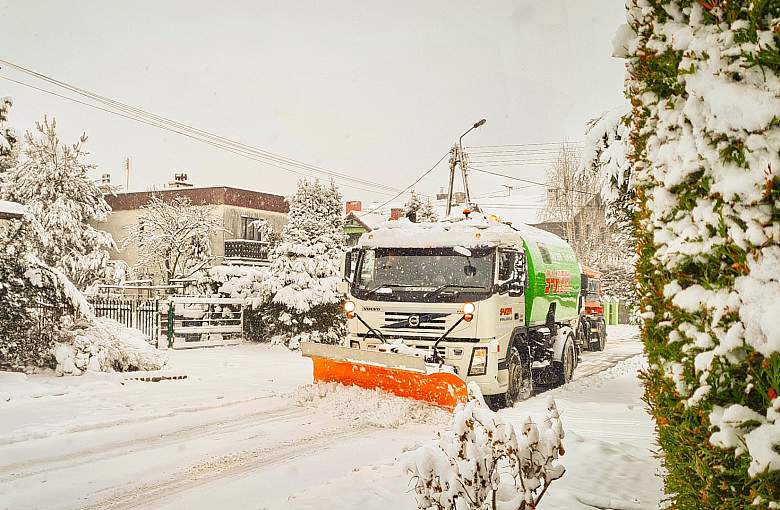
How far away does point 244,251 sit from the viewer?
3688 cm

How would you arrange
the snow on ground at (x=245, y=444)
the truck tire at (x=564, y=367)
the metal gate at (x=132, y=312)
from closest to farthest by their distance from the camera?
the snow on ground at (x=245, y=444) < the truck tire at (x=564, y=367) < the metal gate at (x=132, y=312)

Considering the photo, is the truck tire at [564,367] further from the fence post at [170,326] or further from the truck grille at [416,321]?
the fence post at [170,326]

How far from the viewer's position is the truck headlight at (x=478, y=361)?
9906 millimetres

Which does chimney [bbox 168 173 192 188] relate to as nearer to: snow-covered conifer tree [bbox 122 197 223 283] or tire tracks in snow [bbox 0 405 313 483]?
snow-covered conifer tree [bbox 122 197 223 283]

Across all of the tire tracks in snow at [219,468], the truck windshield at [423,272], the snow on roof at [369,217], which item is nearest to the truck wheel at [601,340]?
the truck windshield at [423,272]

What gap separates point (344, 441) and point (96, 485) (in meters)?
2.88

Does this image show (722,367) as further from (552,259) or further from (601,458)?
(552,259)

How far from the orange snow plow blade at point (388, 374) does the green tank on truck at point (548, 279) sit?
2.86 m

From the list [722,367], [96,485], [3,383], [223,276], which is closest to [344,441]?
[96,485]

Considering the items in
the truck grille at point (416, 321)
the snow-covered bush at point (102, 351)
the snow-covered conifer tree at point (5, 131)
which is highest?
the snow-covered conifer tree at point (5, 131)

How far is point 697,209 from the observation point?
2746 mm

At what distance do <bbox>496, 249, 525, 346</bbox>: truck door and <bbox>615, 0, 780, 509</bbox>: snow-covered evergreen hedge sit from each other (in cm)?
691

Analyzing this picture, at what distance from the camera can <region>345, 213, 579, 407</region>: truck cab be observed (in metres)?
9.96

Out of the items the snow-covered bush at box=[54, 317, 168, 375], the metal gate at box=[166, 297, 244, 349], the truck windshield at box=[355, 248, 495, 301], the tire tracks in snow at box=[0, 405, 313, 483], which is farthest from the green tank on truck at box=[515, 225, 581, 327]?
the metal gate at box=[166, 297, 244, 349]
